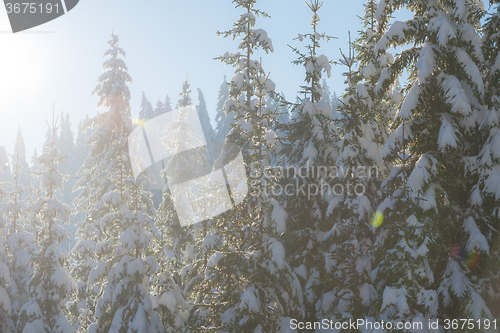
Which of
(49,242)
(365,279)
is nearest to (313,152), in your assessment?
(365,279)

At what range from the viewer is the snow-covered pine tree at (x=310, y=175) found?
43.8ft

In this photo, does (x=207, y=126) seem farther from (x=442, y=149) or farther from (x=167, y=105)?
(x=442, y=149)

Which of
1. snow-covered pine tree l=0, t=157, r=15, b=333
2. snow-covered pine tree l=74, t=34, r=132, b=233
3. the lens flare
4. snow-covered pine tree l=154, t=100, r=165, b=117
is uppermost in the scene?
snow-covered pine tree l=154, t=100, r=165, b=117

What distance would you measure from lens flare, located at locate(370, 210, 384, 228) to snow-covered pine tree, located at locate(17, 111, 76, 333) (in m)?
13.8

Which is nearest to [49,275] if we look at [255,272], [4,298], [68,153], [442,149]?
[4,298]

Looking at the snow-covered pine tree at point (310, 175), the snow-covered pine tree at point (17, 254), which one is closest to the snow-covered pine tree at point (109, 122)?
the snow-covered pine tree at point (17, 254)

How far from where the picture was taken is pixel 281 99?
15461 millimetres

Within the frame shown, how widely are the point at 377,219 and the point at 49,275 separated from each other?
577 inches

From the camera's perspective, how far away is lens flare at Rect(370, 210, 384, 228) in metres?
10.2

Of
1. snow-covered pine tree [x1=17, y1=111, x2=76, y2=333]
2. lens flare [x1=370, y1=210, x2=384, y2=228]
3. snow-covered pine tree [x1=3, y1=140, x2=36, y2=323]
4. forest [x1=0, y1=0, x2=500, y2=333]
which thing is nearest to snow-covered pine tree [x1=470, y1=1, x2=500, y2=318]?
→ forest [x1=0, y1=0, x2=500, y2=333]

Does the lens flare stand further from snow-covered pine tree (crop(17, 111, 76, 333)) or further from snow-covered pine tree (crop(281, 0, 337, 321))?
snow-covered pine tree (crop(17, 111, 76, 333))

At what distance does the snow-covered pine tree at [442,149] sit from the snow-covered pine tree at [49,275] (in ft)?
46.9

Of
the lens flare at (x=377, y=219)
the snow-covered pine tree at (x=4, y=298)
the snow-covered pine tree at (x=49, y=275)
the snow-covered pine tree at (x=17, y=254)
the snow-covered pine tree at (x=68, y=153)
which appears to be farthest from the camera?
the snow-covered pine tree at (x=68, y=153)

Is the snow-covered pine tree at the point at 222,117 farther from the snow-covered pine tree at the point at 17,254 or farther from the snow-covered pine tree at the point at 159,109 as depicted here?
the snow-covered pine tree at the point at 17,254
